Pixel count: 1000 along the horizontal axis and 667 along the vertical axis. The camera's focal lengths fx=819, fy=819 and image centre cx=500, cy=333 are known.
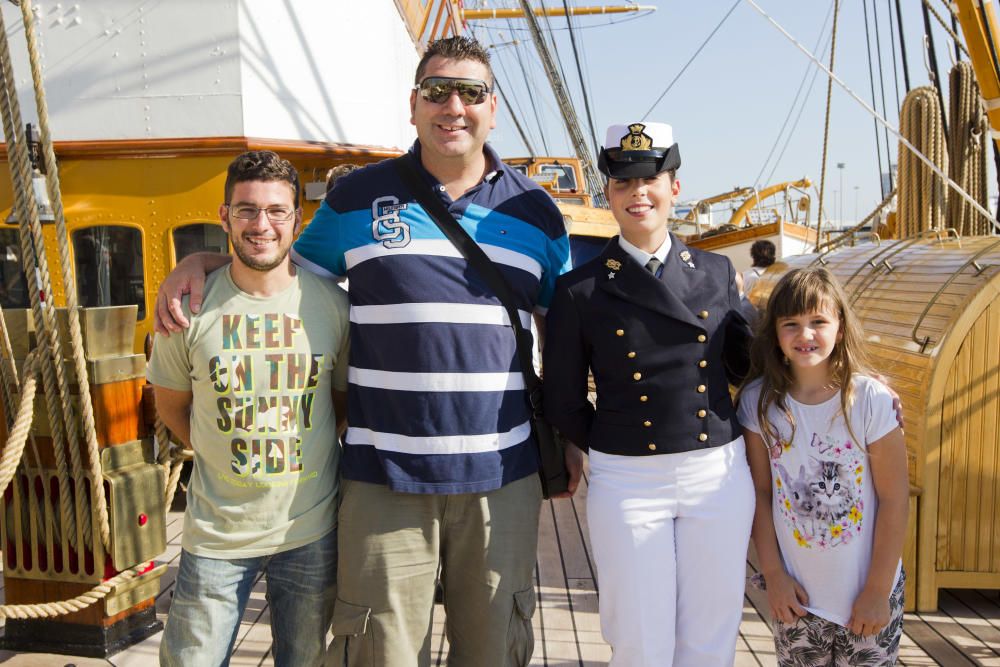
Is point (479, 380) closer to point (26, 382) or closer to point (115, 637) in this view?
point (26, 382)

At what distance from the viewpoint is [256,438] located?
2.12m

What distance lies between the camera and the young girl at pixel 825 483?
2.21m

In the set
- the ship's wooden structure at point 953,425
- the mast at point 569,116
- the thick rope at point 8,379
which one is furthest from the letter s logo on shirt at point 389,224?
the mast at point 569,116

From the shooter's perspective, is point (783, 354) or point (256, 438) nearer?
point (256, 438)

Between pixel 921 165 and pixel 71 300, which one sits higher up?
pixel 921 165

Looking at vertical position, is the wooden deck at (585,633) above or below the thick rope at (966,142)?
below

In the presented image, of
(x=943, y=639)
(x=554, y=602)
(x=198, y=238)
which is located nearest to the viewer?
(x=943, y=639)

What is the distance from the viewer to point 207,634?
208cm

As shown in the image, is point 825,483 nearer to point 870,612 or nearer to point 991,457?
point 870,612

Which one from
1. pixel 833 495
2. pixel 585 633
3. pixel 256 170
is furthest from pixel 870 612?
pixel 256 170

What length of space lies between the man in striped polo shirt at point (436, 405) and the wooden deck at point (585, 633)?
113 cm

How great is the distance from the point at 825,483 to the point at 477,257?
114 centimetres

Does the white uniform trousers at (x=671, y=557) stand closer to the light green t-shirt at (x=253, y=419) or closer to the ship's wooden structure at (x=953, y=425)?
the light green t-shirt at (x=253, y=419)

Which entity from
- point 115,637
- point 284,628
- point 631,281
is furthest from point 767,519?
point 115,637
